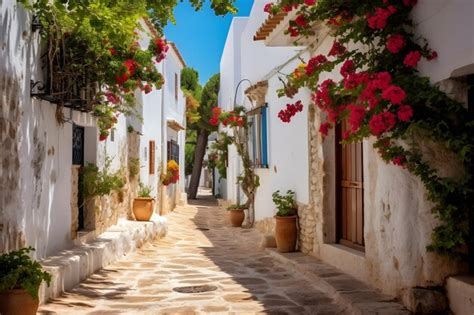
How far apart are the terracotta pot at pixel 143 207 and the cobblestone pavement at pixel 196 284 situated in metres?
0.81

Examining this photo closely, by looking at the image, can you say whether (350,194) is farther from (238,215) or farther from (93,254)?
(238,215)

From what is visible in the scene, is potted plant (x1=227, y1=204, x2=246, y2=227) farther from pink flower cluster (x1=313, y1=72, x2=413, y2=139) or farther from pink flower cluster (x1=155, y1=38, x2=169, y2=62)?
pink flower cluster (x1=313, y1=72, x2=413, y2=139)

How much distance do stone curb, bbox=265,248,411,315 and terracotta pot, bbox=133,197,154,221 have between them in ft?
13.7

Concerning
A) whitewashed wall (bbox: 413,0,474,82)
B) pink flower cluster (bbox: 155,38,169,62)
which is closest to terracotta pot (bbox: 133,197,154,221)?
pink flower cluster (bbox: 155,38,169,62)

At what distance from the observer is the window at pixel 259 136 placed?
37.6 feet

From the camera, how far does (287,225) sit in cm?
821

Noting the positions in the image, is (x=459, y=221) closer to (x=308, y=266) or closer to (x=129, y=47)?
(x=308, y=266)

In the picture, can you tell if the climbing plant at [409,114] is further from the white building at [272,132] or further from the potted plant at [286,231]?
the potted plant at [286,231]

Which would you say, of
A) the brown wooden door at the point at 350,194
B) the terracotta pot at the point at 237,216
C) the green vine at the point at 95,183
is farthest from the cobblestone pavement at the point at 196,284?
the terracotta pot at the point at 237,216

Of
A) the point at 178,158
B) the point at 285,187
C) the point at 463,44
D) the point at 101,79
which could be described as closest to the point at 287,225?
the point at 285,187

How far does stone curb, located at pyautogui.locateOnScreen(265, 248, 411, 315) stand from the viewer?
4472mm

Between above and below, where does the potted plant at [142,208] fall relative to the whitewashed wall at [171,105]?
below

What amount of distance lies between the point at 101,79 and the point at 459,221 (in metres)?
4.91

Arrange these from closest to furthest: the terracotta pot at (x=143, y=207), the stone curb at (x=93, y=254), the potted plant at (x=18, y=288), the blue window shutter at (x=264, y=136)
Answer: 1. the potted plant at (x=18, y=288)
2. the stone curb at (x=93, y=254)
3. the terracotta pot at (x=143, y=207)
4. the blue window shutter at (x=264, y=136)
